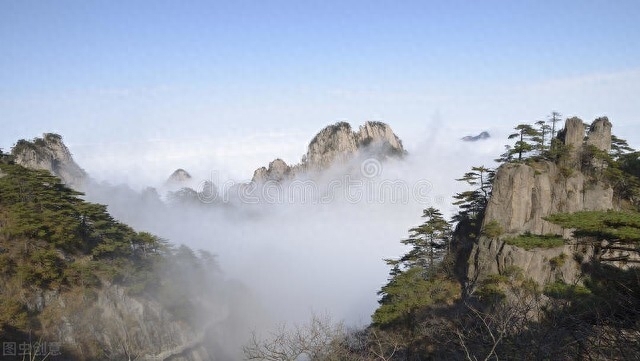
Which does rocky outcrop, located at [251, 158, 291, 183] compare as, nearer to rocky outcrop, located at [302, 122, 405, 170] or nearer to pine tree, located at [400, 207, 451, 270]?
rocky outcrop, located at [302, 122, 405, 170]

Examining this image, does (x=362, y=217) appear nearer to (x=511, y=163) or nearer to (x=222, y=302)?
(x=222, y=302)

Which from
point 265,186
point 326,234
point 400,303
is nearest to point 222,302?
point 400,303

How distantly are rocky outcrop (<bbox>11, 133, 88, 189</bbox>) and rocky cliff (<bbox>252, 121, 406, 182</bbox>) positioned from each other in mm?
83534

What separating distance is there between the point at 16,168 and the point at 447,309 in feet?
120

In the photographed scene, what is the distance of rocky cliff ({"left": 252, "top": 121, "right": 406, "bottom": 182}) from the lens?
154875 mm

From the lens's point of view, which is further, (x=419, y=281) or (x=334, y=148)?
(x=334, y=148)

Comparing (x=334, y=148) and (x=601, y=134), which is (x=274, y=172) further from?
(x=601, y=134)

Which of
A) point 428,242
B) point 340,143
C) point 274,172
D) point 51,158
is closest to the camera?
point 428,242

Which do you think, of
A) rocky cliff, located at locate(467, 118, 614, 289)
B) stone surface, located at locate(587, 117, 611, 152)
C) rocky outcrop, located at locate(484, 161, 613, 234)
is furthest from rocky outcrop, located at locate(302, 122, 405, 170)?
rocky outcrop, located at locate(484, 161, 613, 234)

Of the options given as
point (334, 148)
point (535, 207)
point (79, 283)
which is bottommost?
point (79, 283)

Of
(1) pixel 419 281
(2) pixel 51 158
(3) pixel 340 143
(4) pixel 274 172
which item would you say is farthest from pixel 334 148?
(1) pixel 419 281

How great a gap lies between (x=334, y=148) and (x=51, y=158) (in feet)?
328

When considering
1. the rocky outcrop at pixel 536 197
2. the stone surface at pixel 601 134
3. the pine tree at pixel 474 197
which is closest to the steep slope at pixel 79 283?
the pine tree at pixel 474 197

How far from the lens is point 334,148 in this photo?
507ft
